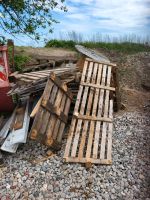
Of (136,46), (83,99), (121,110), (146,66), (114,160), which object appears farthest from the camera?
(136,46)

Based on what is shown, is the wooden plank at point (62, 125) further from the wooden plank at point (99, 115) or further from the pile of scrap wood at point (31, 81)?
the wooden plank at point (99, 115)

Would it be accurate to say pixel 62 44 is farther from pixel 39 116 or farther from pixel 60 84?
pixel 39 116

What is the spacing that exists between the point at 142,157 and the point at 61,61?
14.0ft

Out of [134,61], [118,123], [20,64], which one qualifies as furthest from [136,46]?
[118,123]

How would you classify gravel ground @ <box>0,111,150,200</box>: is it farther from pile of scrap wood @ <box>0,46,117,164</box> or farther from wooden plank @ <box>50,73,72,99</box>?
wooden plank @ <box>50,73,72,99</box>

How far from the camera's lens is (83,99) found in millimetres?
7621

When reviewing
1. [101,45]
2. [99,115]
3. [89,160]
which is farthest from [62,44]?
[89,160]

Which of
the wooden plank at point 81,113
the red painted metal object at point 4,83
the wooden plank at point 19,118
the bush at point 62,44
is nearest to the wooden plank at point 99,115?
the wooden plank at point 81,113

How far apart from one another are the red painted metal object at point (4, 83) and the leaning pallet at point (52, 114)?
1122 millimetres

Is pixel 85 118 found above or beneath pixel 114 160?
above

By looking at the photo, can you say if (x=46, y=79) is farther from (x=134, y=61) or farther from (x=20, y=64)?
(x=134, y=61)

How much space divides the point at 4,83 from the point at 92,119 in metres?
2.16

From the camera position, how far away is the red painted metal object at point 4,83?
736 cm

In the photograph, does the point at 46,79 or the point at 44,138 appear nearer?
the point at 44,138
